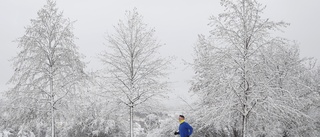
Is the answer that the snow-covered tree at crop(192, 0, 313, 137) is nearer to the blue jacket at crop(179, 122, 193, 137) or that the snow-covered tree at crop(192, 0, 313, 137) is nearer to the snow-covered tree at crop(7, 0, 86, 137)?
the blue jacket at crop(179, 122, 193, 137)

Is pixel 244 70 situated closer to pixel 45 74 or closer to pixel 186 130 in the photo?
pixel 186 130

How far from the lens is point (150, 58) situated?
1602 centimetres

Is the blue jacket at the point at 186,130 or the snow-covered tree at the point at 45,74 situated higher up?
the snow-covered tree at the point at 45,74

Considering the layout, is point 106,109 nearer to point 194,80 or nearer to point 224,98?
point 194,80

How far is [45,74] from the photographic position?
1483 cm

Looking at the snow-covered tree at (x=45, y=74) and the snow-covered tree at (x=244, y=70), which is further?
the snow-covered tree at (x=45, y=74)

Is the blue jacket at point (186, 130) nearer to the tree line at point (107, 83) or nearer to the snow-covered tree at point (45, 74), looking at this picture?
the tree line at point (107, 83)

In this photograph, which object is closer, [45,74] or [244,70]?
[244,70]

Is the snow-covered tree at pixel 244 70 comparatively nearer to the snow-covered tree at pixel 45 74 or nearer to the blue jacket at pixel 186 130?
the blue jacket at pixel 186 130

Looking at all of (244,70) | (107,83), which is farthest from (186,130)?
(107,83)

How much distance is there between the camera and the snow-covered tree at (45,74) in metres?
14.4

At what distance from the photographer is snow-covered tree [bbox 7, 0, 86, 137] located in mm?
14398

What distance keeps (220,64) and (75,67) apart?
8.43 m

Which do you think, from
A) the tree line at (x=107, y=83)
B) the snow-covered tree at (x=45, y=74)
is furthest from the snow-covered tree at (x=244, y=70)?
the snow-covered tree at (x=45, y=74)
